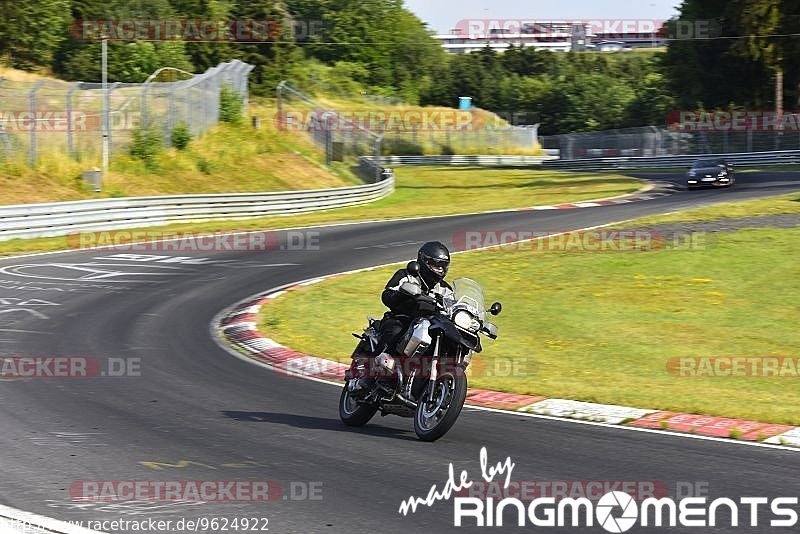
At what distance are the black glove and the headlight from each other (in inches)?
21.8

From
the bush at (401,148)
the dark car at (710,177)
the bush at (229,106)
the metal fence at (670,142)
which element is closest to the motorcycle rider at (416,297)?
the dark car at (710,177)

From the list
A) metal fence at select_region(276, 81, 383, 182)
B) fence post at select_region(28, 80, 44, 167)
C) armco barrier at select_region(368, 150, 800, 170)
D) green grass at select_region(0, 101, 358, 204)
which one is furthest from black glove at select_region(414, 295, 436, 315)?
armco barrier at select_region(368, 150, 800, 170)

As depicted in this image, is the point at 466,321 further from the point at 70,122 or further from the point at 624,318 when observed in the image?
the point at 70,122

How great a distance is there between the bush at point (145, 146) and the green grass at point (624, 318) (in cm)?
1750

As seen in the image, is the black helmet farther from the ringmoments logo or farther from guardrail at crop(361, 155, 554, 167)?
guardrail at crop(361, 155, 554, 167)

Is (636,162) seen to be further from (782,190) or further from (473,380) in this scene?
(473,380)

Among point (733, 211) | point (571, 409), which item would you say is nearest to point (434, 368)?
point (571, 409)

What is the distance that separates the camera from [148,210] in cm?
3125

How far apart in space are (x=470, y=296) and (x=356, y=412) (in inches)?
68.8

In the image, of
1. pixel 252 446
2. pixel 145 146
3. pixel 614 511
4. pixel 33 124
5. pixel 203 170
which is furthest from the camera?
pixel 203 170

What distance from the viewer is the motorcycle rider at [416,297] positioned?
9.27 m

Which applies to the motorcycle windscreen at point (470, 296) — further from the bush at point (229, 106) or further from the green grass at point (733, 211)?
the bush at point (229, 106)

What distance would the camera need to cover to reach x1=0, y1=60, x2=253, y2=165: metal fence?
32.6m

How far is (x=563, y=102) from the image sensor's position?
109750 millimetres
